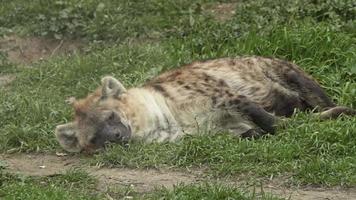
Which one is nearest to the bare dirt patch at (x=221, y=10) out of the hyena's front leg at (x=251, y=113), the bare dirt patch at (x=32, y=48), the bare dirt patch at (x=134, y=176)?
the bare dirt patch at (x=32, y=48)

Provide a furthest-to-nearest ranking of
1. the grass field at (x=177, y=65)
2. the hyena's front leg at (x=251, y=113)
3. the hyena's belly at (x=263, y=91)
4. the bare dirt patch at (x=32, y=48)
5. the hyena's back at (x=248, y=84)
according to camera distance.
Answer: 1. the bare dirt patch at (x=32, y=48)
2. the hyena's belly at (x=263, y=91)
3. the hyena's back at (x=248, y=84)
4. the hyena's front leg at (x=251, y=113)
5. the grass field at (x=177, y=65)

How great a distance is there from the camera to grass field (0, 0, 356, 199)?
545 centimetres

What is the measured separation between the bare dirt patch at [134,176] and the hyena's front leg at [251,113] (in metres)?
0.86

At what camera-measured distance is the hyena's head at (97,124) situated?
6191 mm

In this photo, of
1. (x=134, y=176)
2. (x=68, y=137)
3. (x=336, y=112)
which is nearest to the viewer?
(x=134, y=176)

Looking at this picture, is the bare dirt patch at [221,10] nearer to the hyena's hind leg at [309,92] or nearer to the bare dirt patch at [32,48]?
the bare dirt patch at [32,48]

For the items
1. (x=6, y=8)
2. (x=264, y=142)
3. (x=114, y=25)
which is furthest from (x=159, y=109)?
(x=6, y=8)

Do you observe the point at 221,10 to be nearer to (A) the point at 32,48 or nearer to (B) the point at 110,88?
(A) the point at 32,48

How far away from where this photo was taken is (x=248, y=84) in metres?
6.84

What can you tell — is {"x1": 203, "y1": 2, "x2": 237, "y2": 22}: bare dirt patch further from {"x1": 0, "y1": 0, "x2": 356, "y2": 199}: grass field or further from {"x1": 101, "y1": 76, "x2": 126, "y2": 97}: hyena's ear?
{"x1": 101, "y1": 76, "x2": 126, "y2": 97}: hyena's ear

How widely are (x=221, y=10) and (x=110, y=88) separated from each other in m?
3.01

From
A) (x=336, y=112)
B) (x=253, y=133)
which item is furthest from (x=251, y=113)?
(x=336, y=112)

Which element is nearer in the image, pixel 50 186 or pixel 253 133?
pixel 50 186

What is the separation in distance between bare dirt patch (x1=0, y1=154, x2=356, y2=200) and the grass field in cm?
8
